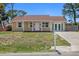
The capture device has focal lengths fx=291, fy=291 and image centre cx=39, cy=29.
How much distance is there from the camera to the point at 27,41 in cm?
912

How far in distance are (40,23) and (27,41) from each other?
7.50 feet

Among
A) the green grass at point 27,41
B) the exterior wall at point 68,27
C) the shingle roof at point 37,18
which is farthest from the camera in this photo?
the shingle roof at point 37,18

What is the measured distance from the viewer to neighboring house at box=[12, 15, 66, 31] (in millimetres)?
9734

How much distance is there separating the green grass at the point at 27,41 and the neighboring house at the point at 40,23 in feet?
1.11

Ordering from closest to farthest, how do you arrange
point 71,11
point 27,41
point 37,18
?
point 27,41
point 71,11
point 37,18

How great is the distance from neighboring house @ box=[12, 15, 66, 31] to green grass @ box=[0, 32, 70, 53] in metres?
0.34

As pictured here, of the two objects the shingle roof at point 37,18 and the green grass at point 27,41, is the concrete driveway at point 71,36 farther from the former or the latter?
the shingle roof at point 37,18

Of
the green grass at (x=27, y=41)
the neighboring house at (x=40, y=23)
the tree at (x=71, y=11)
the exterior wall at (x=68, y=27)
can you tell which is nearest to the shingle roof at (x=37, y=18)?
the neighboring house at (x=40, y=23)

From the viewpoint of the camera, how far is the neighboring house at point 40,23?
973 cm

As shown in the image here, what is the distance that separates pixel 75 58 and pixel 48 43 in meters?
2.91

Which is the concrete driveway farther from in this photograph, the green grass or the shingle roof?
the shingle roof

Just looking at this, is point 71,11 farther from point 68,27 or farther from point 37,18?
point 37,18

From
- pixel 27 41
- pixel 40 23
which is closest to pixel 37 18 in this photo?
pixel 40 23

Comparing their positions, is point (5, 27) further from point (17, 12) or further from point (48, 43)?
point (48, 43)
